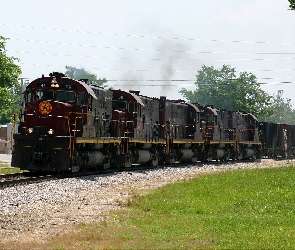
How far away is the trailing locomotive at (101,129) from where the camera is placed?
73.6 feet

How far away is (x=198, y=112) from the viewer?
1487 inches

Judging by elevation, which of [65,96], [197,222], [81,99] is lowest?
[197,222]

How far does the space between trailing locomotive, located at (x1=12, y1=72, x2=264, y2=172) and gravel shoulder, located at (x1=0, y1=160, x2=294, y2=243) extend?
6.00 feet

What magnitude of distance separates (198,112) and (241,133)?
10.0 meters

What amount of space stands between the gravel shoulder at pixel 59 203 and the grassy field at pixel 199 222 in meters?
0.58

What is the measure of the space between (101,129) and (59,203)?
10.5 metres

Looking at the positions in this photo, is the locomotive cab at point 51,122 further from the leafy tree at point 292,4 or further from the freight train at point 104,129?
the leafy tree at point 292,4

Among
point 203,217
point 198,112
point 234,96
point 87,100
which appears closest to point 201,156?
point 198,112

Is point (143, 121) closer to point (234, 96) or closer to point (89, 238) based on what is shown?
point (89, 238)

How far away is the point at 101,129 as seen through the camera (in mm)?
25500

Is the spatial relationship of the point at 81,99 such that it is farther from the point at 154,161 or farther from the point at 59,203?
the point at 154,161

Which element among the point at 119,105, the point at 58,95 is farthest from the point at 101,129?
the point at 119,105

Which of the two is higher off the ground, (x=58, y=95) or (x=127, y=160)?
(x=58, y=95)

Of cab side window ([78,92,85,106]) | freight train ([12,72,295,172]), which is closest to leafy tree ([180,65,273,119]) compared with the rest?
freight train ([12,72,295,172])
